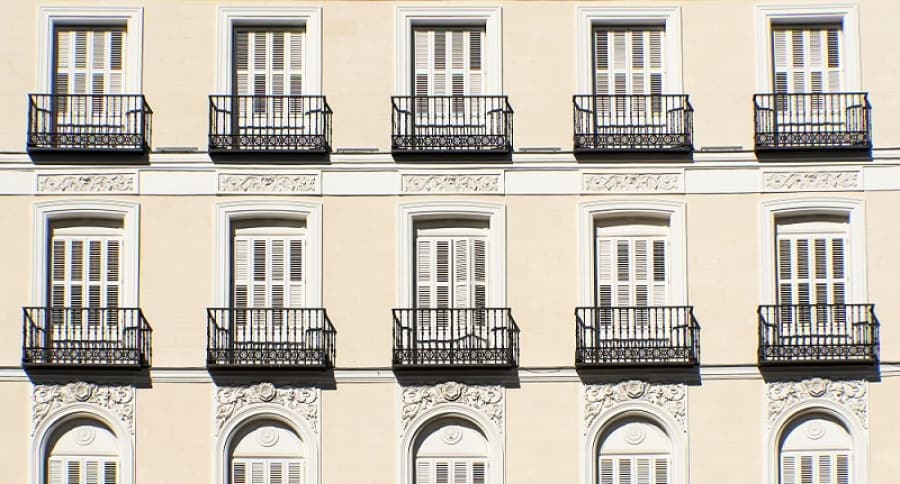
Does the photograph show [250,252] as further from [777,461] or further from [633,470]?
[777,461]

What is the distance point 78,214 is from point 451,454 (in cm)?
796

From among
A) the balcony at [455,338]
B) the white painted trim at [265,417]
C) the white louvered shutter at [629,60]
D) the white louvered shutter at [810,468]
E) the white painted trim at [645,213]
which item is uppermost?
the white louvered shutter at [629,60]

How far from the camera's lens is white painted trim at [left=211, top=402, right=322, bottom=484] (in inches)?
1010

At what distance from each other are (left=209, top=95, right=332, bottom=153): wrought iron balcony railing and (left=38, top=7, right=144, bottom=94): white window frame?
1.70 m

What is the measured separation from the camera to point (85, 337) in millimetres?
26062

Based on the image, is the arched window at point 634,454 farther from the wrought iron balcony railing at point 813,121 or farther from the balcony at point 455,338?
the wrought iron balcony railing at point 813,121

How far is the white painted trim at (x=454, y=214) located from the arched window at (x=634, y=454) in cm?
315

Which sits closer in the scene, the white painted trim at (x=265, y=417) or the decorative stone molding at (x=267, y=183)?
the white painted trim at (x=265, y=417)

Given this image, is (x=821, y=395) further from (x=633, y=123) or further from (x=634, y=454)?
(x=633, y=123)

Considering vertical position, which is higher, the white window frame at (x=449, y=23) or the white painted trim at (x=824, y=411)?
the white window frame at (x=449, y=23)

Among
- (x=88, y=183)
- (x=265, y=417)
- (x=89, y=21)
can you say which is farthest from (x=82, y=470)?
(x=89, y=21)

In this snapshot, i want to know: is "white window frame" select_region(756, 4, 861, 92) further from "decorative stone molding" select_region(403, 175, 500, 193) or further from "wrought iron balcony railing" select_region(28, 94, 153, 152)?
"wrought iron balcony railing" select_region(28, 94, 153, 152)

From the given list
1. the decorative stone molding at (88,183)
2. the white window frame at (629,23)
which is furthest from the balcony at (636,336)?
the decorative stone molding at (88,183)

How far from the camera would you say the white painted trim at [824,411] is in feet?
84.2
